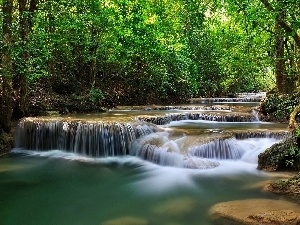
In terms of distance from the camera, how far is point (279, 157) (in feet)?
26.8

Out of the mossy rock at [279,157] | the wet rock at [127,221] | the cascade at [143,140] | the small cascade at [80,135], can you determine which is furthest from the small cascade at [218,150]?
the wet rock at [127,221]

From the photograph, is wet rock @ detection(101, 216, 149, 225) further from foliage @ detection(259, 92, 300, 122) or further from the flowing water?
foliage @ detection(259, 92, 300, 122)

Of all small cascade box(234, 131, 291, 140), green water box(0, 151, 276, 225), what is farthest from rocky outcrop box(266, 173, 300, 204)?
small cascade box(234, 131, 291, 140)

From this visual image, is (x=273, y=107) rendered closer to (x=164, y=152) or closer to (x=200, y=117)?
(x=200, y=117)

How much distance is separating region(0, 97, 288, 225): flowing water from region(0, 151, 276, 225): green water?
2 centimetres

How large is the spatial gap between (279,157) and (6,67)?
7.82 metres

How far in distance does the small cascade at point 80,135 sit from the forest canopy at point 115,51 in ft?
3.45

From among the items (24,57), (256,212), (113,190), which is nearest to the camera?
(256,212)

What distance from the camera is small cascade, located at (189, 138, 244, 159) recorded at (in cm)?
939

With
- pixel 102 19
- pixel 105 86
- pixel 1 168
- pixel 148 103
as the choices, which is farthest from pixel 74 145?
pixel 148 103

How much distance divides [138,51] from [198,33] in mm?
8521

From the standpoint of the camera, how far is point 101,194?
7336 mm

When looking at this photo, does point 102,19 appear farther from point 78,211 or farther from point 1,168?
point 78,211

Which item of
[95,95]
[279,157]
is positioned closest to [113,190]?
[279,157]
